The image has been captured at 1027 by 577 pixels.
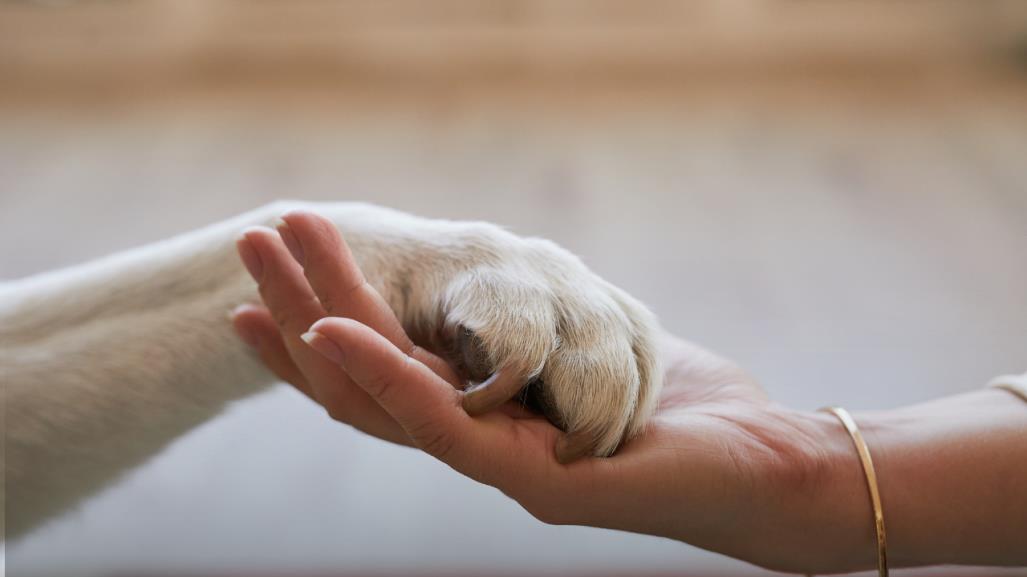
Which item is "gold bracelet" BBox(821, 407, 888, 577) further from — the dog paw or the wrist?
the dog paw

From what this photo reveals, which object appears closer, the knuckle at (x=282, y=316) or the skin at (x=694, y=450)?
the skin at (x=694, y=450)

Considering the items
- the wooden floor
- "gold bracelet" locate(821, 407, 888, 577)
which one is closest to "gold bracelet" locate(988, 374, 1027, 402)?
"gold bracelet" locate(821, 407, 888, 577)

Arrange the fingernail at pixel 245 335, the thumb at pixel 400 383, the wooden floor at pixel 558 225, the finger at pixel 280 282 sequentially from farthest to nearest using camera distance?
the wooden floor at pixel 558 225, the fingernail at pixel 245 335, the finger at pixel 280 282, the thumb at pixel 400 383

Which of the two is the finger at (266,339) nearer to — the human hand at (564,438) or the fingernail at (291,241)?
the human hand at (564,438)

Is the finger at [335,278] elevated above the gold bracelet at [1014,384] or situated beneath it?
elevated above

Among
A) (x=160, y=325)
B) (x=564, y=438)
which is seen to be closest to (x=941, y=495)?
(x=564, y=438)

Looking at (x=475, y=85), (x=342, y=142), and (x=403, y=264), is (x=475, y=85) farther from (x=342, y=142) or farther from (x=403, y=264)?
(x=403, y=264)

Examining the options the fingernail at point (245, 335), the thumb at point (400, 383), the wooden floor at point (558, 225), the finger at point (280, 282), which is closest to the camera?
the thumb at point (400, 383)

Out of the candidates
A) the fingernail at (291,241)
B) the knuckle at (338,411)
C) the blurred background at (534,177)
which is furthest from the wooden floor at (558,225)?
the fingernail at (291,241)
